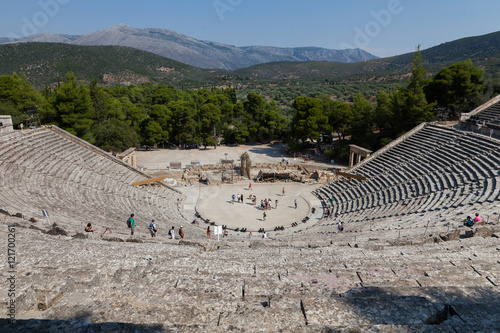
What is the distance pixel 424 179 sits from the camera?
64.1ft

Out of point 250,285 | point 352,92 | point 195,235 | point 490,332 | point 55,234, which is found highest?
point 352,92

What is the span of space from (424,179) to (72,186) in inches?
830

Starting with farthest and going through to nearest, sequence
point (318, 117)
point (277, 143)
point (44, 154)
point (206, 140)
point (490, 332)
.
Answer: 1. point (277, 143)
2. point (206, 140)
3. point (318, 117)
4. point (44, 154)
5. point (490, 332)

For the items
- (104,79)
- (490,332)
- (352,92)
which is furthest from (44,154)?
(104,79)

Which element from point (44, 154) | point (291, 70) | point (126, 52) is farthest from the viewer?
point (291, 70)

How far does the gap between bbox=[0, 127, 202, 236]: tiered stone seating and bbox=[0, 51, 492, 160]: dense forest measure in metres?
9.71

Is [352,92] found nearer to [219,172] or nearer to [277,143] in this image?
[277,143]

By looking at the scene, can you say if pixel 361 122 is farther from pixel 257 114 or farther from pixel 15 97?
pixel 15 97

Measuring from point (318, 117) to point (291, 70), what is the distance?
430 ft

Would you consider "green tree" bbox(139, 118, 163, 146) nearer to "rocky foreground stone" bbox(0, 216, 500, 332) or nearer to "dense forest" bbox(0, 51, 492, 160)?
"dense forest" bbox(0, 51, 492, 160)

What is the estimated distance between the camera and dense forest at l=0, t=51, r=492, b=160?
30328 mm

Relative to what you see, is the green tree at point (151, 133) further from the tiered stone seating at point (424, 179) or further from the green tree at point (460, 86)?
the green tree at point (460, 86)

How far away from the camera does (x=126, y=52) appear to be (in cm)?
12712

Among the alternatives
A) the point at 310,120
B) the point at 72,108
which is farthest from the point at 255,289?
the point at 310,120
